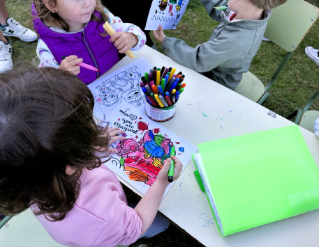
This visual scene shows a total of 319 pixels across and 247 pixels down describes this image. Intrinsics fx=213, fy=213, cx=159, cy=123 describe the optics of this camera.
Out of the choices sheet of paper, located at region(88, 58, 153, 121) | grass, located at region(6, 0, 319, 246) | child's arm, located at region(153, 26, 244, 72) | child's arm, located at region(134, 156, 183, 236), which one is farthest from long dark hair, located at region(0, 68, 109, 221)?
grass, located at region(6, 0, 319, 246)

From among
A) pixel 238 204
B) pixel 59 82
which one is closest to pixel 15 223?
pixel 59 82

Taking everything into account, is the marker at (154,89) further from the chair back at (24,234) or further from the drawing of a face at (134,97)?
the chair back at (24,234)

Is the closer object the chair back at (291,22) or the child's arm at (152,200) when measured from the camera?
the child's arm at (152,200)

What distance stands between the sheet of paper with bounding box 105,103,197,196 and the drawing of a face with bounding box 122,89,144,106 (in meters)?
0.03

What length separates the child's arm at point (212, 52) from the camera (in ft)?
2.85

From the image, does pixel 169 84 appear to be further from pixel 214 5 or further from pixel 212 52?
pixel 214 5

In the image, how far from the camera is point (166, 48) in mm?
966

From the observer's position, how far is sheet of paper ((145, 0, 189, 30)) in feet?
2.91

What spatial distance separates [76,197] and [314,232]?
25.4 inches

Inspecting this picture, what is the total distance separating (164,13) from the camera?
0.93m

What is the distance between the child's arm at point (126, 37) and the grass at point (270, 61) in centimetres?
102

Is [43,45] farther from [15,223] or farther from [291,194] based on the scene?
[291,194]

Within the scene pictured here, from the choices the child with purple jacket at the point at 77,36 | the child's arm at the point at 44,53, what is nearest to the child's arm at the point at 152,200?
the child with purple jacket at the point at 77,36

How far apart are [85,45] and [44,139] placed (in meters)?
0.63
